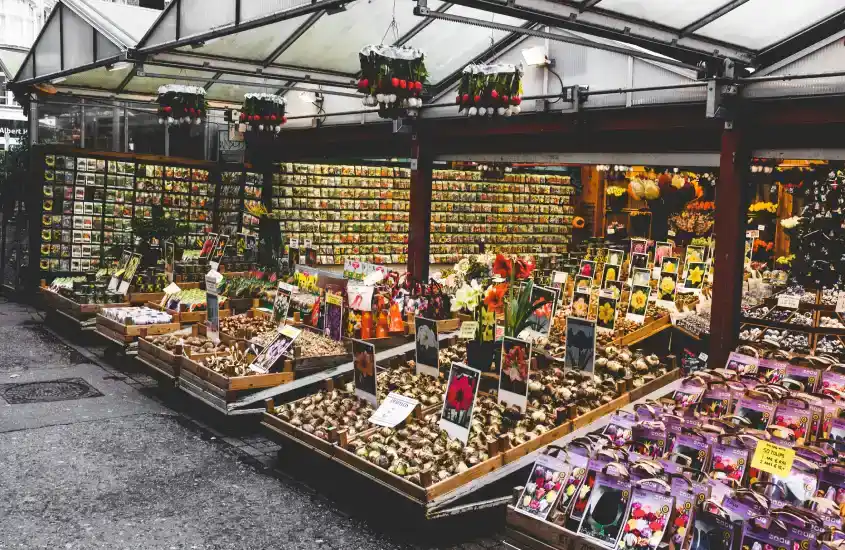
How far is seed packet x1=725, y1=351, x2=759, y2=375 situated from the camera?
550 cm

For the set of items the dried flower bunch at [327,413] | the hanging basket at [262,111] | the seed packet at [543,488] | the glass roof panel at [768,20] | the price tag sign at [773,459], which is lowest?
the dried flower bunch at [327,413]

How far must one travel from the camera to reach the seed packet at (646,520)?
353cm

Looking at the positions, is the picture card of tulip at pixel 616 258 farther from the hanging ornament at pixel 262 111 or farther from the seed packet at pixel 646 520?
the seed packet at pixel 646 520

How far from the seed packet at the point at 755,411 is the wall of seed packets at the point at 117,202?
10449mm

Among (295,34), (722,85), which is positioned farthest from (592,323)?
(295,34)

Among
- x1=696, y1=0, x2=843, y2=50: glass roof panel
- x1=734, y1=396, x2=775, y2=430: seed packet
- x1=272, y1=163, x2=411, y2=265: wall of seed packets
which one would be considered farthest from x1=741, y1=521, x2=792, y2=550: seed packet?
x1=272, y1=163, x2=411, y2=265: wall of seed packets

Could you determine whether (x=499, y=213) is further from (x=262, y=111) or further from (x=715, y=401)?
(x=715, y=401)

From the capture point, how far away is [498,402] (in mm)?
5707

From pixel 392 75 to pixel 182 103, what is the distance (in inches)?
207

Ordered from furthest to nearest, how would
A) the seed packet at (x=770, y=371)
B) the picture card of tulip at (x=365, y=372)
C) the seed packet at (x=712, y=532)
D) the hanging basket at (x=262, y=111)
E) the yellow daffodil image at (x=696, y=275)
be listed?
the hanging basket at (x=262, y=111)
the yellow daffodil image at (x=696, y=275)
the picture card of tulip at (x=365, y=372)
the seed packet at (x=770, y=371)
the seed packet at (x=712, y=532)

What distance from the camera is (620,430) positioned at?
14.6 ft

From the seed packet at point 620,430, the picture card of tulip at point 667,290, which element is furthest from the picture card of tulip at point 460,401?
the picture card of tulip at point 667,290

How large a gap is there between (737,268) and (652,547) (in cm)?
479

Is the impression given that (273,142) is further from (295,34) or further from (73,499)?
(73,499)
